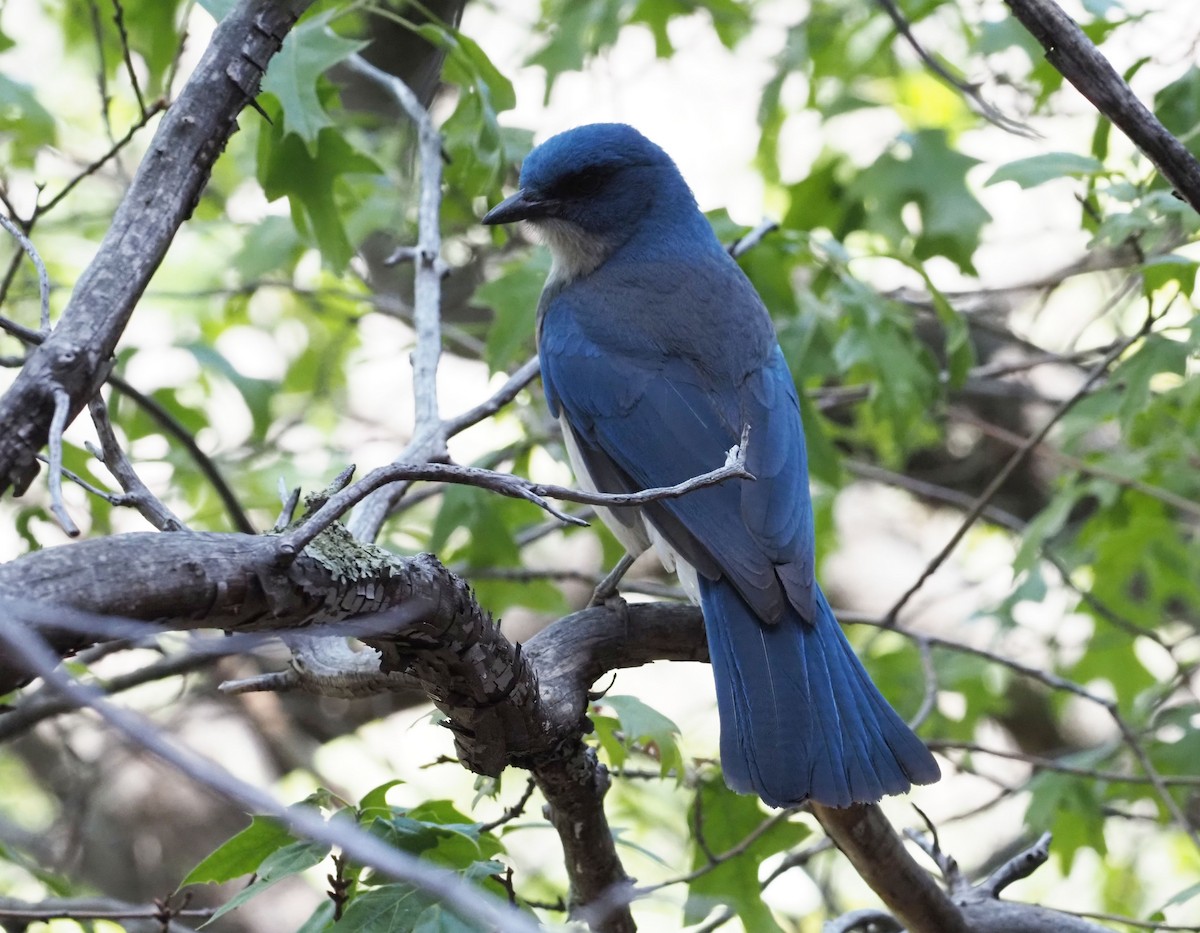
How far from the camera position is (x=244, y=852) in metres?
2.40

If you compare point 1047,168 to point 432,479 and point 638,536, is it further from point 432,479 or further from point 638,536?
point 432,479

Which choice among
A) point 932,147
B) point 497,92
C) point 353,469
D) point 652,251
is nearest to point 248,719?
point 652,251

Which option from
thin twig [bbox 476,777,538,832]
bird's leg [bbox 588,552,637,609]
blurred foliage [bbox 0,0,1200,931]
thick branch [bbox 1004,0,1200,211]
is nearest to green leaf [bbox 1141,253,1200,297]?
blurred foliage [bbox 0,0,1200,931]

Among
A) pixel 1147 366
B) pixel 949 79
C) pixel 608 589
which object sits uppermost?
pixel 949 79

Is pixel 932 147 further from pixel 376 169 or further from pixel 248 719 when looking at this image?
pixel 248 719

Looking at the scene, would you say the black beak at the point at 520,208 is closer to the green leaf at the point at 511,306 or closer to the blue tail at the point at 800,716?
the green leaf at the point at 511,306

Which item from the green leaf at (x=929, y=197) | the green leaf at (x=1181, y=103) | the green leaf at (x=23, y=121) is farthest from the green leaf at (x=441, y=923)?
the green leaf at (x=929, y=197)

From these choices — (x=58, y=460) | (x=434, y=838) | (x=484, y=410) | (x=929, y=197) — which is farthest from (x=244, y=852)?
(x=929, y=197)

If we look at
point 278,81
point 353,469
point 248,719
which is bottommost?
point 353,469

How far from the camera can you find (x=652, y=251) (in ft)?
14.6

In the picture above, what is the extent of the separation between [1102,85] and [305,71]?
6.00 feet

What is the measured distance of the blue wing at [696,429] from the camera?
3.33m

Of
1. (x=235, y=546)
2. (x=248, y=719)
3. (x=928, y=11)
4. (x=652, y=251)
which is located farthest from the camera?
(x=248, y=719)

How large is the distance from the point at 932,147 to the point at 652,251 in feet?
4.45
